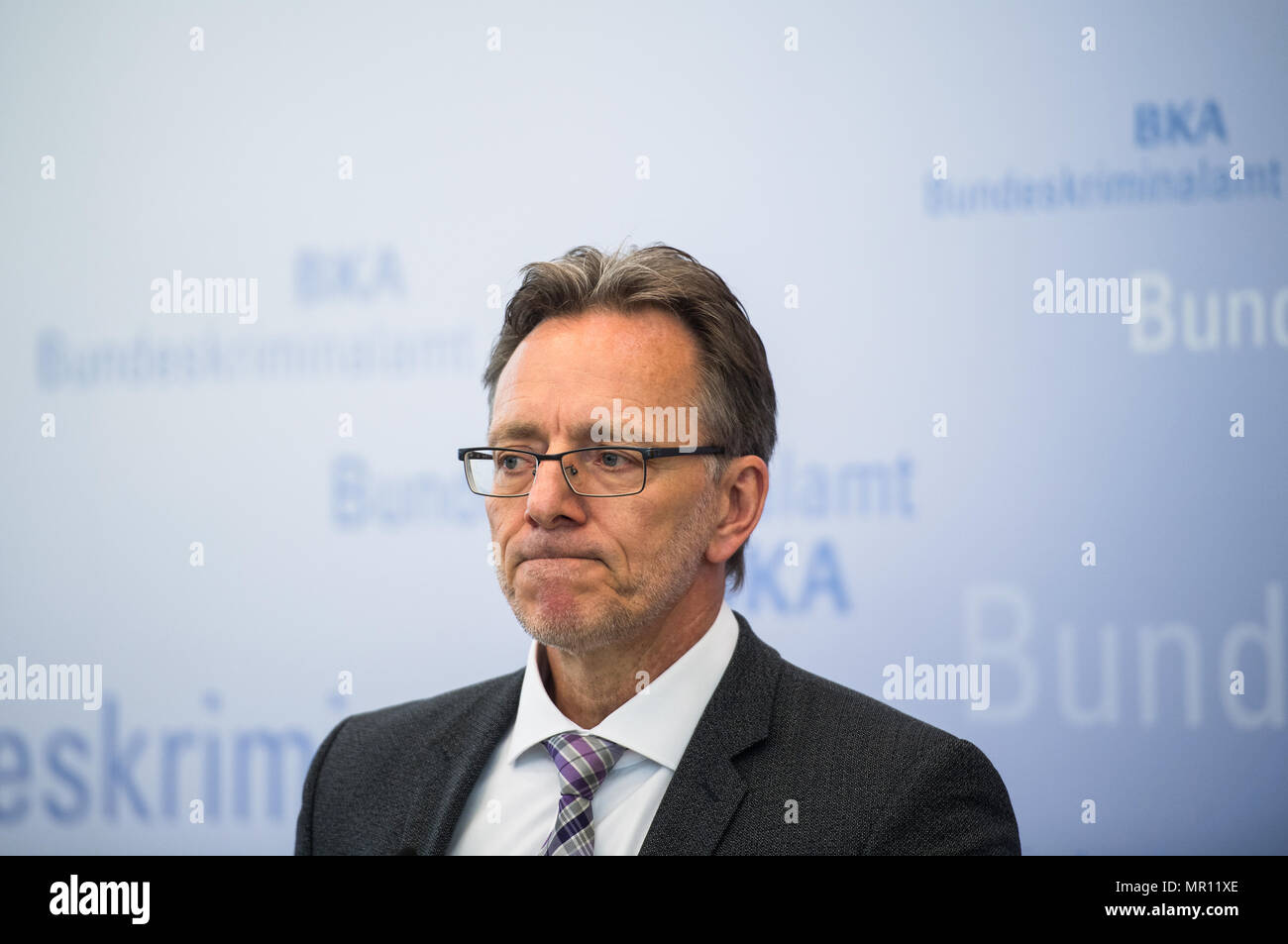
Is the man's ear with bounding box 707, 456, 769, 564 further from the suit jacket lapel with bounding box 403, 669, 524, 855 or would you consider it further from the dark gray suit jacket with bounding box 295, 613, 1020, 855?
the suit jacket lapel with bounding box 403, 669, 524, 855

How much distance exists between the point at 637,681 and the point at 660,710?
0.28ft

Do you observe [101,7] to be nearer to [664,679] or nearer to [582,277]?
[582,277]

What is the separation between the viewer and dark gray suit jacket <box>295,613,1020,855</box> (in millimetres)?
1687

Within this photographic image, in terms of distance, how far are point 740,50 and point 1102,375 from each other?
128 cm

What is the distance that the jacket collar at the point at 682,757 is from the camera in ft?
5.55

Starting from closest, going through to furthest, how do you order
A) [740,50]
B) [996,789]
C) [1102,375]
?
1. [996,789]
2. [1102,375]
3. [740,50]

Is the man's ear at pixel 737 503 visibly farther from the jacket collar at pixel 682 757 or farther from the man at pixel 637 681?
the jacket collar at pixel 682 757

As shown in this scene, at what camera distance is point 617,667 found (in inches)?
74.7

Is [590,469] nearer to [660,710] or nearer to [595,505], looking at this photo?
[595,505]

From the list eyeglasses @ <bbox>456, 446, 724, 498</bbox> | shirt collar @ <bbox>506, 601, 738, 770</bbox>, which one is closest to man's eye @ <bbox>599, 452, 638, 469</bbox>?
eyeglasses @ <bbox>456, 446, 724, 498</bbox>

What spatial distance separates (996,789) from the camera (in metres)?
1.80

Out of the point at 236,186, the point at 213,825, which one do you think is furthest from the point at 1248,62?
the point at 213,825

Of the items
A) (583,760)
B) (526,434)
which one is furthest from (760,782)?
(526,434)

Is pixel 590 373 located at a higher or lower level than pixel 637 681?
higher
